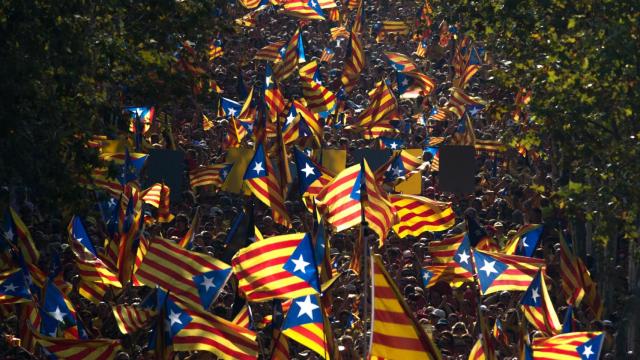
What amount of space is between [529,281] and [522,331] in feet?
10.6

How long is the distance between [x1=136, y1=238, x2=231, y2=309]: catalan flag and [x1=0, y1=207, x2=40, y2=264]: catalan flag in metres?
1.88

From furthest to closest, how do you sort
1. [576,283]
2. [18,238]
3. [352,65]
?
[352,65]
[576,283]
[18,238]

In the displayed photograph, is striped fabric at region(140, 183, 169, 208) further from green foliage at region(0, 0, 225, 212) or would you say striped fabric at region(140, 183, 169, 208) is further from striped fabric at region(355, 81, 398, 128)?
striped fabric at region(355, 81, 398, 128)

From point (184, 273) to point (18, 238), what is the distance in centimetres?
268

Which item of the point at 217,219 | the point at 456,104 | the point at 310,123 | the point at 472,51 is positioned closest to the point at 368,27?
the point at 472,51

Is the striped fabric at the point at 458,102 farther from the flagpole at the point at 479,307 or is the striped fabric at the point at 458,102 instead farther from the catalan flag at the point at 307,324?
the catalan flag at the point at 307,324

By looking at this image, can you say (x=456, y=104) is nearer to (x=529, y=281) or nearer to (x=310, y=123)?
(x=310, y=123)

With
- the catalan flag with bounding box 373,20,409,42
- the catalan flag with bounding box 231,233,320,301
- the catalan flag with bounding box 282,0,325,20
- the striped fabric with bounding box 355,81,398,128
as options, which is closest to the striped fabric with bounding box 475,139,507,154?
the striped fabric with bounding box 355,81,398,128

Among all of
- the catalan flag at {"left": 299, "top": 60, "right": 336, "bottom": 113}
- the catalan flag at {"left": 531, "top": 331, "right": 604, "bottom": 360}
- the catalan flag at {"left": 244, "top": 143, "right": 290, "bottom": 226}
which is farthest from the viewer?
the catalan flag at {"left": 299, "top": 60, "right": 336, "bottom": 113}

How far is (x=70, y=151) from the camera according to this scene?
21.9 m

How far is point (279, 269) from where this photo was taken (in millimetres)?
19312

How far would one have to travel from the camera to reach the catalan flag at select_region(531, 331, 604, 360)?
1902cm

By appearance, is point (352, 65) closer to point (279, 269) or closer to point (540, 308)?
point (540, 308)

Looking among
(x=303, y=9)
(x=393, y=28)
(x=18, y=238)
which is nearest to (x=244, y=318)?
(x=18, y=238)
